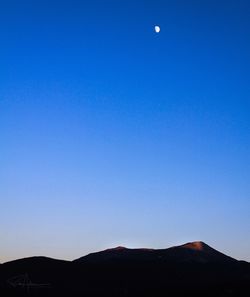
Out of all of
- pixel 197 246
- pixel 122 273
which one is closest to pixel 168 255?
pixel 197 246

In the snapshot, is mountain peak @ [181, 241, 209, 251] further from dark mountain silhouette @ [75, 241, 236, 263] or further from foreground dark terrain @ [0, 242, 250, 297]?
foreground dark terrain @ [0, 242, 250, 297]

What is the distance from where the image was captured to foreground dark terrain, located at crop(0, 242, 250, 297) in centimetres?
9300

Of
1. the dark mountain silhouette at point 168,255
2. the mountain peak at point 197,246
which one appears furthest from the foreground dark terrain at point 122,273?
the mountain peak at point 197,246

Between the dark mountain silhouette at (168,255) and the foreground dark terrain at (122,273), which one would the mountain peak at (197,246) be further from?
the foreground dark terrain at (122,273)

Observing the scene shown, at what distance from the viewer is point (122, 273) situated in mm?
110250

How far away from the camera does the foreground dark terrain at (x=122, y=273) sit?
93.0 metres

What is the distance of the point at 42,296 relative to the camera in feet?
283

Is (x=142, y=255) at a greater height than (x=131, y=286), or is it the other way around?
(x=142, y=255)

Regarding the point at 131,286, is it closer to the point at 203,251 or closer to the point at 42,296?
the point at 42,296

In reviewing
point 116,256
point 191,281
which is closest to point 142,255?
point 116,256

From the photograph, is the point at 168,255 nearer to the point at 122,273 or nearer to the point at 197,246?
the point at 197,246

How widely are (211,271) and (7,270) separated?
5289 centimetres

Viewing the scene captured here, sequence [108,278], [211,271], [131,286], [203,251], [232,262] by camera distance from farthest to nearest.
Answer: [203,251] < [232,262] < [211,271] < [108,278] < [131,286]

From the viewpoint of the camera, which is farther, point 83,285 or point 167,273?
point 167,273
